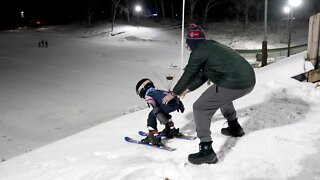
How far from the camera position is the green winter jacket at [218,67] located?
391cm

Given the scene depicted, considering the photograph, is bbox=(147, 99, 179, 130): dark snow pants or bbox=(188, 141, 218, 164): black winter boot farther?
bbox=(147, 99, 179, 130): dark snow pants

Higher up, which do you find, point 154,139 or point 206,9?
point 206,9

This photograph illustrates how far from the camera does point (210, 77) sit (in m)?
4.04

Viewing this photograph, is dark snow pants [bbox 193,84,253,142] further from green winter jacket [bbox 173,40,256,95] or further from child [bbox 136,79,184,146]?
child [bbox 136,79,184,146]

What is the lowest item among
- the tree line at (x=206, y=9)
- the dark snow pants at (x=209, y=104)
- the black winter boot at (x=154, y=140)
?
the black winter boot at (x=154, y=140)

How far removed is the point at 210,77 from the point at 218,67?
7.0 inches

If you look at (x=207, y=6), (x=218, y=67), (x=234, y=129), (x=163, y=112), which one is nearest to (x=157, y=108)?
(x=163, y=112)

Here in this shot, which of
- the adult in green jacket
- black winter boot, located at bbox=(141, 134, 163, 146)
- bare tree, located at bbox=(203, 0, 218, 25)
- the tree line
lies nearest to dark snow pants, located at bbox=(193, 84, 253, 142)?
the adult in green jacket

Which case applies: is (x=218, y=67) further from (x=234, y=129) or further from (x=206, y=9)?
(x=206, y=9)

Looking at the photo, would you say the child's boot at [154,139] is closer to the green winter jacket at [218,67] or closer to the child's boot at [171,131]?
the child's boot at [171,131]

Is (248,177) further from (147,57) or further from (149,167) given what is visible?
(147,57)

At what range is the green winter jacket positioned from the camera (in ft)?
12.8

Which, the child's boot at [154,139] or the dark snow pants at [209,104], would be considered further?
the child's boot at [154,139]

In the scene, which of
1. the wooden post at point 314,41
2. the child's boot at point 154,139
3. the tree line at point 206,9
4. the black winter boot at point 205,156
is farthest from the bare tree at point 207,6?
the black winter boot at point 205,156
